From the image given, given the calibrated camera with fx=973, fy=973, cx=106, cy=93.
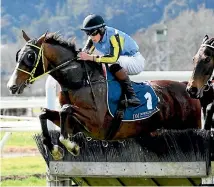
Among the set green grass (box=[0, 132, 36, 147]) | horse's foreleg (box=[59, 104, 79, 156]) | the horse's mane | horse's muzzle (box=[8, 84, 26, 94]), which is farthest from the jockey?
green grass (box=[0, 132, 36, 147])

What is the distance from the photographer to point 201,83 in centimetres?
827

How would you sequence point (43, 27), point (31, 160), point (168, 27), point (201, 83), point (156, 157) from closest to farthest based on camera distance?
point (201, 83), point (156, 157), point (31, 160), point (168, 27), point (43, 27)

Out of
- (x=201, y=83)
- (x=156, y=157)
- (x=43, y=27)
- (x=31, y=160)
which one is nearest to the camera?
(x=201, y=83)

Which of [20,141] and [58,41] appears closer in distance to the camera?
[58,41]

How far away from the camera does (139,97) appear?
8.84 m

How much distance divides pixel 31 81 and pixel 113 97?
2.47 feet

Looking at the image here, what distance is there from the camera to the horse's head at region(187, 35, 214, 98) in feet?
27.0

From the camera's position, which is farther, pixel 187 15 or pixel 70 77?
pixel 187 15

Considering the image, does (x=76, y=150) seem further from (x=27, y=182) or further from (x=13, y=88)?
(x=27, y=182)

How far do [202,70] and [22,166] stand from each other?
295 inches

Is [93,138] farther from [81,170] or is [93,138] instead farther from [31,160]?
[31,160]

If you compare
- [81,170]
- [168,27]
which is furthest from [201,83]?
[168,27]

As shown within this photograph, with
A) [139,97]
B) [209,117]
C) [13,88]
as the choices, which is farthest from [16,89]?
[209,117]

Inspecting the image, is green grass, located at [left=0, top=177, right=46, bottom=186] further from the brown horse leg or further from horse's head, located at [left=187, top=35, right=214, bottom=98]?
horse's head, located at [left=187, top=35, right=214, bottom=98]
